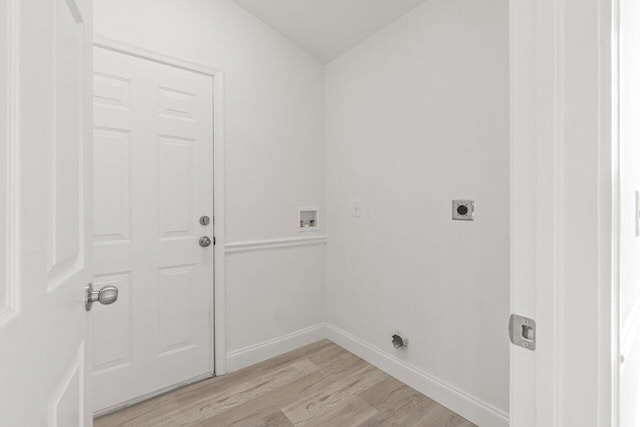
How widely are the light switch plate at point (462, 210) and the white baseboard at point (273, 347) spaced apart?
1.53 m

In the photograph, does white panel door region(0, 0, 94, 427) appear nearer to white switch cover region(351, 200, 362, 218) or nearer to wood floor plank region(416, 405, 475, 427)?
wood floor plank region(416, 405, 475, 427)

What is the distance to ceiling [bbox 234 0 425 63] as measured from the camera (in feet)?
6.64

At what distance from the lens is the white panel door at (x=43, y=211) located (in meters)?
0.36

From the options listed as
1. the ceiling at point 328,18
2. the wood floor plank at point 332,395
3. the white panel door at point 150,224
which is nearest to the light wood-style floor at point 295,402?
the wood floor plank at point 332,395

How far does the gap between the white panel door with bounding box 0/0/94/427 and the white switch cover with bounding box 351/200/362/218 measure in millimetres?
1860

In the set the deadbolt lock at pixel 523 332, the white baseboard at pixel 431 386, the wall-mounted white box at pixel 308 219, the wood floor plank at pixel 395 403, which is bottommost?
the wood floor plank at pixel 395 403

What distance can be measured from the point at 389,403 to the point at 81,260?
5.86ft

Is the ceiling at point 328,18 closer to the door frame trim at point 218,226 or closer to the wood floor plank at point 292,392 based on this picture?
the door frame trim at point 218,226

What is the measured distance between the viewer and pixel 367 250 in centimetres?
233

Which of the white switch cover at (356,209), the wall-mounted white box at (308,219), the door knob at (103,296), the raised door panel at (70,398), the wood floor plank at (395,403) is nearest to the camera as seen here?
the raised door panel at (70,398)

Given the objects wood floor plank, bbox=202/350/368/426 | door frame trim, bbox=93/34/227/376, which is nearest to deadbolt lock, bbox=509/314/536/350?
wood floor plank, bbox=202/350/368/426

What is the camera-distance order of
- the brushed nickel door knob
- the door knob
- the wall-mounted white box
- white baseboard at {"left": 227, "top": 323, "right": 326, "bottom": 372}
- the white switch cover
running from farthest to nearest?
the wall-mounted white box, the white switch cover, white baseboard at {"left": 227, "top": 323, "right": 326, "bottom": 372}, the brushed nickel door knob, the door knob
